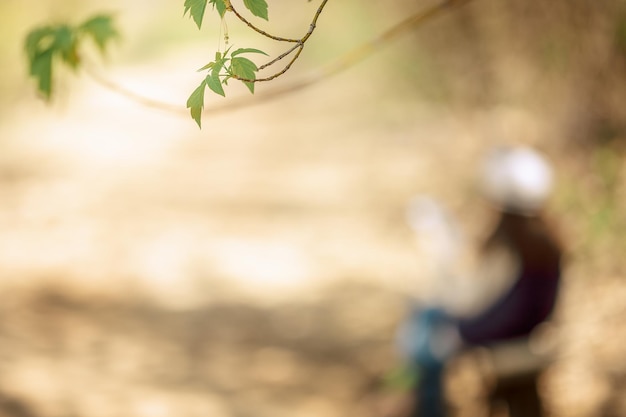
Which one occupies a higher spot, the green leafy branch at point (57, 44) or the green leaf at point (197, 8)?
the green leaf at point (197, 8)

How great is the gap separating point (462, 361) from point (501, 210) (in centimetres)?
186

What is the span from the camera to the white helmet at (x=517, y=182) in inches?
154

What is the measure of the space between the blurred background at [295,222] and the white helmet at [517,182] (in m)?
0.51

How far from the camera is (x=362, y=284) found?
23.6 ft

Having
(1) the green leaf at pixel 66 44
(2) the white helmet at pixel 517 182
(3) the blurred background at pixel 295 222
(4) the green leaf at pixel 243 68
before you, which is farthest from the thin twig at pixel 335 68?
(2) the white helmet at pixel 517 182

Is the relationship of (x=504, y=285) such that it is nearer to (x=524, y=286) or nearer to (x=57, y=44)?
(x=524, y=286)

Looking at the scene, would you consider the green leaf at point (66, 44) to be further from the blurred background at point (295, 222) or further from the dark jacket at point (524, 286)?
the dark jacket at point (524, 286)

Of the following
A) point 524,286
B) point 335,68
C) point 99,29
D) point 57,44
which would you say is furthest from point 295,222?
point 57,44

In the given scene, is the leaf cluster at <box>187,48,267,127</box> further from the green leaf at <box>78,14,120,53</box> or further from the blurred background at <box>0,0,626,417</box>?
the blurred background at <box>0,0,626,417</box>

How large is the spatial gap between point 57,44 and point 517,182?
2430 mm

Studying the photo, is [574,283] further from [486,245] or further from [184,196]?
[184,196]

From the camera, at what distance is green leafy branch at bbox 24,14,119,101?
237cm

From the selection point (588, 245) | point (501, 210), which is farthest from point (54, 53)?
point (588, 245)

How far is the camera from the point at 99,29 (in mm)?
2529
